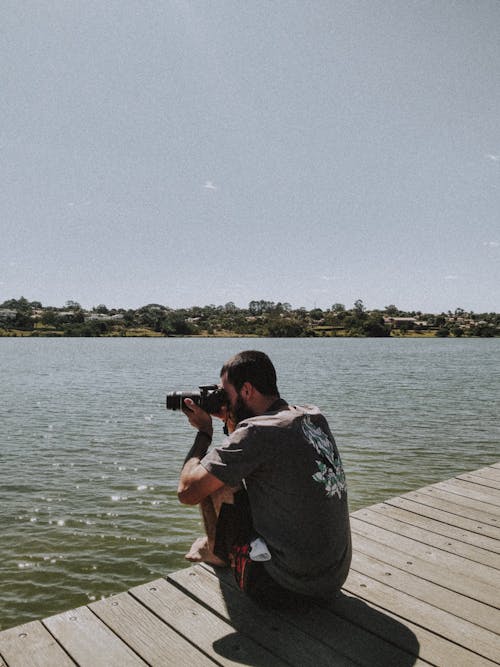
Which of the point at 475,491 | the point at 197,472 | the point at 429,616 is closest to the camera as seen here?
the point at 197,472

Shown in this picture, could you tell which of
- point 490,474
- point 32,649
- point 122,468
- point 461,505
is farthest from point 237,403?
point 122,468

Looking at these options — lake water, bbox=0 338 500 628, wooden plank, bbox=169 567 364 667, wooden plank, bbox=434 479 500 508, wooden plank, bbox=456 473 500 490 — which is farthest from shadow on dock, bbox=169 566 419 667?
wooden plank, bbox=456 473 500 490

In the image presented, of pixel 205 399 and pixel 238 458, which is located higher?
pixel 205 399

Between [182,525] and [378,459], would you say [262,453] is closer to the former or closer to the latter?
[182,525]

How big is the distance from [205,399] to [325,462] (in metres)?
0.92

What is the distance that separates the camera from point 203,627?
9.49 feet

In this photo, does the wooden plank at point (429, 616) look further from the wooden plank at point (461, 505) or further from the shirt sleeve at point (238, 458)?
the wooden plank at point (461, 505)

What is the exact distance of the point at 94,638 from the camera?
110 inches

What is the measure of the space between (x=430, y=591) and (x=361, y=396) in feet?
67.3

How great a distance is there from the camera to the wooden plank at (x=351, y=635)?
2598mm

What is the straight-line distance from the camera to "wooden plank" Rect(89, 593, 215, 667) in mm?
2615

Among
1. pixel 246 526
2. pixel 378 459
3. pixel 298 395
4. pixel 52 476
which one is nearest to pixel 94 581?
pixel 246 526

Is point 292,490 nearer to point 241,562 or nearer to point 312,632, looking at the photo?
point 241,562

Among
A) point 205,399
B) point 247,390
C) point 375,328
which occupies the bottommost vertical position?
point 205,399
